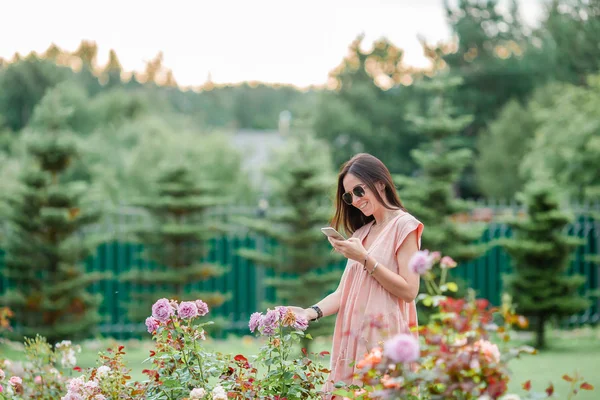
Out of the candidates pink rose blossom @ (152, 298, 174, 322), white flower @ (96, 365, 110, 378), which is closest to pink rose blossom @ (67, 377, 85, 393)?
white flower @ (96, 365, 110, 378)

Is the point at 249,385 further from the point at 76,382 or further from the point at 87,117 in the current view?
the point at 87,117

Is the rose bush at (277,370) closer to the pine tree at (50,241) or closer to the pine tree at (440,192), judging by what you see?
the pine tree at (50,241)

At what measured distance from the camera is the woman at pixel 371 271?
3332mm

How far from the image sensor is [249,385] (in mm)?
3346


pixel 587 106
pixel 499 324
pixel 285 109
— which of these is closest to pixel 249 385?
pixel 499 324

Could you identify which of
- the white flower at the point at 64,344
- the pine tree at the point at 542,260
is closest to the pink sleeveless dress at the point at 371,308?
the white flower at the point at 64,344

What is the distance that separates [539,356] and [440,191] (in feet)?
7.80

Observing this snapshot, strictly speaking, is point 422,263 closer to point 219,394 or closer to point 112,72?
point 219,394

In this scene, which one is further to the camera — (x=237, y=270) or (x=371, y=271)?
(x=237, y=270)

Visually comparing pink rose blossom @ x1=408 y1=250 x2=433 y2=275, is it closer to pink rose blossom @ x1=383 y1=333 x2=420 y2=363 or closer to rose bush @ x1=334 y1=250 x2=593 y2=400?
rose bush @ x1=334 y1=250 x2=593 y2=400

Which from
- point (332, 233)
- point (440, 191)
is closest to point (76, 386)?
point (332, 233)

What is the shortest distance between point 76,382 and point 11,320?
7727 millimetres

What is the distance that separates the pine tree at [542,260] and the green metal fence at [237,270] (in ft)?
3.84

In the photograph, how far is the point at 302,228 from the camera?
1062cm
